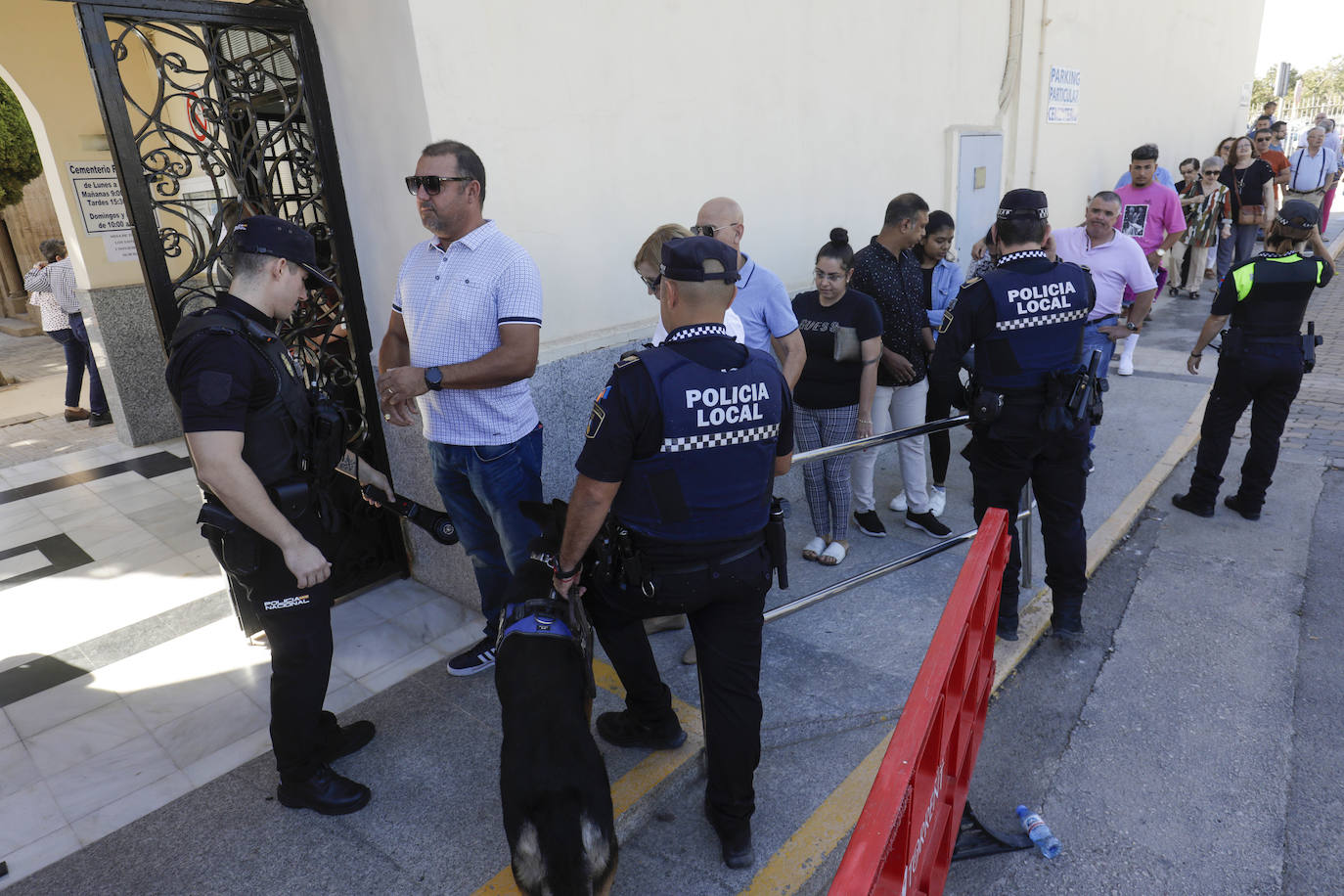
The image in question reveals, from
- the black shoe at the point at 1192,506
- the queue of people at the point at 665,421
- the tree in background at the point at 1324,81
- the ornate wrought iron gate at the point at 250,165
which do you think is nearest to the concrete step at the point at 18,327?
the ornate wrought iron gate at the point at 250,165

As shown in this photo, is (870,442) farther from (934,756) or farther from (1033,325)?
(934,756)

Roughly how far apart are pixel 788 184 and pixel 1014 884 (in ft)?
14.5

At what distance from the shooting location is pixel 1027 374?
3.58m

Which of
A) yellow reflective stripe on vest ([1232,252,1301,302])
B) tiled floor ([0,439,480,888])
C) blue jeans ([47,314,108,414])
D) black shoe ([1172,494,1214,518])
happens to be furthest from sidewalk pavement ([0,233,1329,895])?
blue jeans ([47,314,108,414])

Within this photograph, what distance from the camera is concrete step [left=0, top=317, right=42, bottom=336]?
1477 centimetres

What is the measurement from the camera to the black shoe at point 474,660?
367 cm

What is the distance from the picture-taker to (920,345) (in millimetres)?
4738

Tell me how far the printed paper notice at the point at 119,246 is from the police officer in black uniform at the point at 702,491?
265 inches

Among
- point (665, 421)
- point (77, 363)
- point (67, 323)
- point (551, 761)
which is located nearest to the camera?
point (551, 761)

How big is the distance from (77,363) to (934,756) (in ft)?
32.1

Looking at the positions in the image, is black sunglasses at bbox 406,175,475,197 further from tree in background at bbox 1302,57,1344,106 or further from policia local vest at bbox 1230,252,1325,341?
tree in background at bbox 1302,57,1344,106

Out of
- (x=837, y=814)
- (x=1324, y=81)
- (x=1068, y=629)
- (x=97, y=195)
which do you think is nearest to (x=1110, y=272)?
(x=1068, y=629)

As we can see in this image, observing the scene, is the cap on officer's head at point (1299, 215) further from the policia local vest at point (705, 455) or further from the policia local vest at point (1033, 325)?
the policia local vest at point (705, 455)

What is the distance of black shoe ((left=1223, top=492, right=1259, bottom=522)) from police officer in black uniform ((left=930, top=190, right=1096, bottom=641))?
220 centimetres
